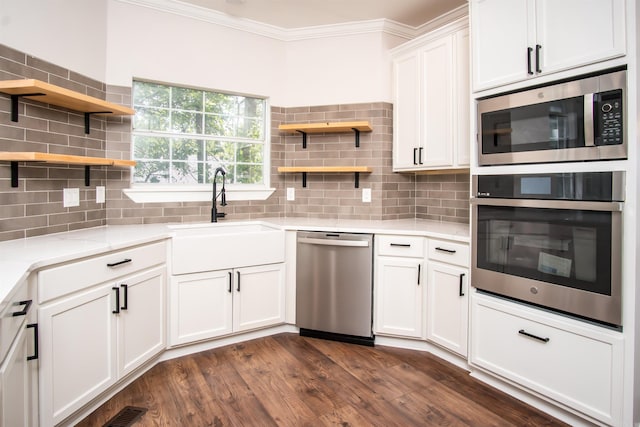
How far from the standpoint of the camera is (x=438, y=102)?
2.91 meters

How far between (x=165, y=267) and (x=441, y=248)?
1.89 m

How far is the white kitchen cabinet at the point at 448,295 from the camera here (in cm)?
244

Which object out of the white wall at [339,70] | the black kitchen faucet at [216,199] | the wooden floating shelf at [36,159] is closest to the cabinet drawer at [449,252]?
the white wall at [339,70]

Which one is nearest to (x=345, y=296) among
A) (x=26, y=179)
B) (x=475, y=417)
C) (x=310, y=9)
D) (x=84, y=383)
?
(x=475, y=417)

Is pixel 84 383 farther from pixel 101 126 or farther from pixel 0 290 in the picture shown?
pixel 101 126

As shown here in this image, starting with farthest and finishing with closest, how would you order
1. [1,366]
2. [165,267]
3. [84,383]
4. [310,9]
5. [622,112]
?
[310,9]
[165,267]
[84,383]
[622,112]
[1,366]

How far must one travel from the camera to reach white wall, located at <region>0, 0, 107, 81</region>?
2049 millimetres

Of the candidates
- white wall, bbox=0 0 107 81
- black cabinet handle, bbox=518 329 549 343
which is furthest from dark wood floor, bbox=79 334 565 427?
white wall, bbox=0 0 107 81

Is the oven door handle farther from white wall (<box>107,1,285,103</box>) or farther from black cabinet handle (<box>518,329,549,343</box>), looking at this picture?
white wall (<box>107,1,285,103</box>)

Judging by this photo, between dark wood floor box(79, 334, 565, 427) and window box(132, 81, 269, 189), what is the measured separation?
152cm

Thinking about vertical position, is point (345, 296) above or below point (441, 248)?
below

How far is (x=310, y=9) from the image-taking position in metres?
3.13

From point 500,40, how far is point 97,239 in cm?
258

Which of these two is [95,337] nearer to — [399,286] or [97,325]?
[97,325]
